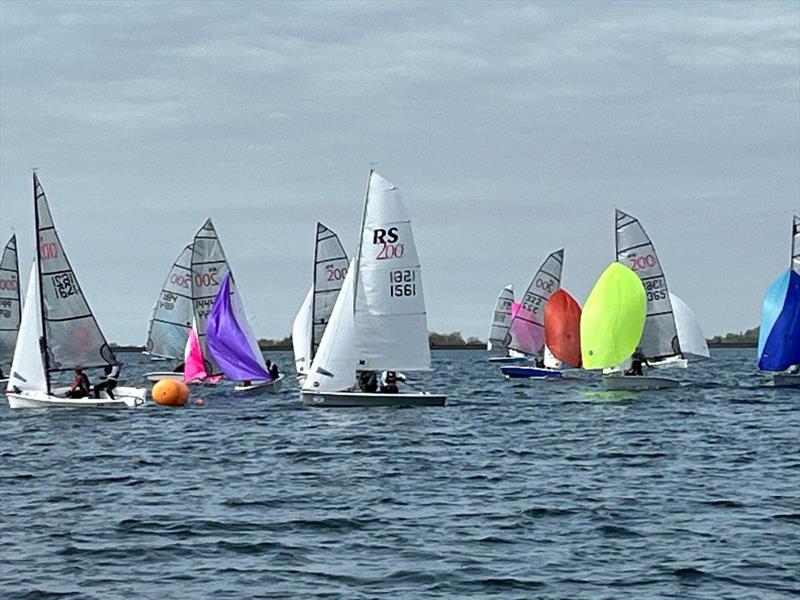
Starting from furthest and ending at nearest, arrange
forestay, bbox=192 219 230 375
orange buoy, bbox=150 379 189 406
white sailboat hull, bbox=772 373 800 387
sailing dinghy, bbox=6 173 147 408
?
forestay, bbox=192 219 230 375 → white sailboat hull, bbox=772 373 800 387 → orange buoy, bbox=150 379 189 406 → sailing dinghy, bbox=6 173 147 408

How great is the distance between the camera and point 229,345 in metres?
52.1

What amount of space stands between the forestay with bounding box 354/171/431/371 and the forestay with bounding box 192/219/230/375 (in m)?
16.7

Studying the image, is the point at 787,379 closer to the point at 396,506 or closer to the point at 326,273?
the point at 326,273

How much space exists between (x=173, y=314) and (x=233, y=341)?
Result: 21419mm

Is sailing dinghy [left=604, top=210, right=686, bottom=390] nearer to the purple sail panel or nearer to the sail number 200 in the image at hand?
the purple sail panel

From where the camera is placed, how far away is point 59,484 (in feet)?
89.4

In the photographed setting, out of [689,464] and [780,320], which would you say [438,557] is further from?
[780,320]

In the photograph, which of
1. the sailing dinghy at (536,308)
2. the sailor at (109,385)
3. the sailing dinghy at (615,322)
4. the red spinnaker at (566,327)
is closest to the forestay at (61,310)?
the sailor at (109,385)

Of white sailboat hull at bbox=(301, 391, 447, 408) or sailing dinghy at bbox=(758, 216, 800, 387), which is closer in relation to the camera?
white sailboat hull at bbox=(301, 391, 447, 408)

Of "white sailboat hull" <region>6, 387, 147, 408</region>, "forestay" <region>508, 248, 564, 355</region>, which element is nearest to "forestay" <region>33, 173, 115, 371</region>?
"white sailboat hull" <region>6, 387, 147, 408</region>

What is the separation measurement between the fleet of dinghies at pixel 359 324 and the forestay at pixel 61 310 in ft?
0.13

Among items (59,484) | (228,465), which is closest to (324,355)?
(228,465)

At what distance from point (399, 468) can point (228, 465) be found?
3437 millimetres

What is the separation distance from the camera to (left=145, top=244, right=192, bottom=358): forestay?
71812 millimetres
